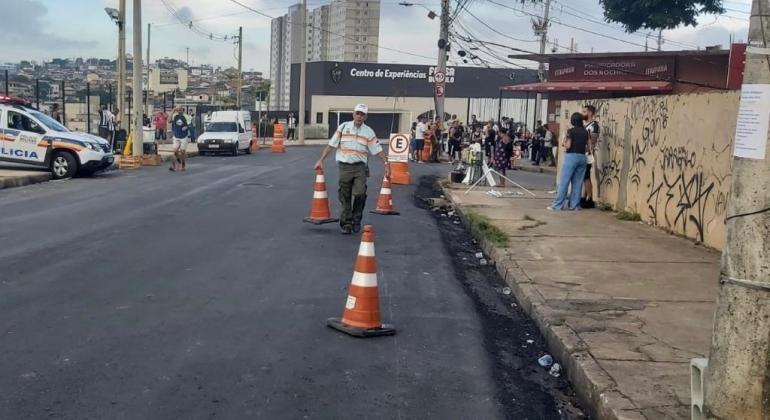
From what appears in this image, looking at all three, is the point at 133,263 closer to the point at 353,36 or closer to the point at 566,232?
the point at 566,232

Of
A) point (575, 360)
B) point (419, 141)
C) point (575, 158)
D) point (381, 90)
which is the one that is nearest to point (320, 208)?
point (575, 158)

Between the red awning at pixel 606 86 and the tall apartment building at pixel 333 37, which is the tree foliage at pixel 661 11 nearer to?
the red awning at pixel 606 86

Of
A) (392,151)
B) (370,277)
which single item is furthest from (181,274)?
(392,151)

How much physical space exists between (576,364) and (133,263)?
5133mm

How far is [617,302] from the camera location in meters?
7.57

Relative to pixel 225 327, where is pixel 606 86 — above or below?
above

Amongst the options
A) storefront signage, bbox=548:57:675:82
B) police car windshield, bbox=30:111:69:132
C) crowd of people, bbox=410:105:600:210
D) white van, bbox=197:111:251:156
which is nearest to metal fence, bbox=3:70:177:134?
white van, bbox=197:111:251:156

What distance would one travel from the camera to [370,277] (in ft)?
21.8

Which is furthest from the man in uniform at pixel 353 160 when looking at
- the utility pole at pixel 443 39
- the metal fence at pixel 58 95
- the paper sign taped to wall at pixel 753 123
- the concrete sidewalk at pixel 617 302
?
the utility pole at pixel 443 39

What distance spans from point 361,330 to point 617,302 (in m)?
2.57

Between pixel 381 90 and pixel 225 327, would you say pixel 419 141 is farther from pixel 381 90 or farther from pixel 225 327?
pixel 381 90

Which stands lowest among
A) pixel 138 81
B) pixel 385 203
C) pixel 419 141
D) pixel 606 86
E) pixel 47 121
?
pixel 385 203

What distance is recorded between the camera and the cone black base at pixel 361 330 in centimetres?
643

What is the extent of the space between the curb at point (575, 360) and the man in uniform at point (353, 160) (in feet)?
10.4
